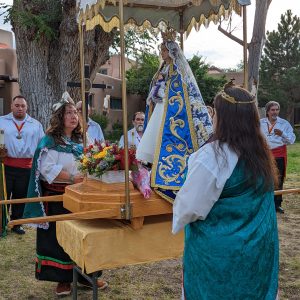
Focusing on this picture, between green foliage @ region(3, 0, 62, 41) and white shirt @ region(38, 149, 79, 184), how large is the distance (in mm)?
5398

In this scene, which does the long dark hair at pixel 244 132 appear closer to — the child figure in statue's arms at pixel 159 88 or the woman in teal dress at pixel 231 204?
the woman in teal dress at pixel 231 204

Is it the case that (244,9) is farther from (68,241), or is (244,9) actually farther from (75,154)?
(68,241)

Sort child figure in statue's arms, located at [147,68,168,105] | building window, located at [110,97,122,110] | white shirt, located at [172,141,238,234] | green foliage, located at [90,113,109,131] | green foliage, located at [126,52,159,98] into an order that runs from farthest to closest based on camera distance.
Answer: building window, located at [110,97,122,110] → green foliage, located at [126,52,159,98] → green foliage, located at [90,113,109,131] → child figure in statue's arms, located at [147,68,168,105] → white shirt, located at [172,141,238,234]

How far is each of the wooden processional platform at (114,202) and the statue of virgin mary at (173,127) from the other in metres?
0.13

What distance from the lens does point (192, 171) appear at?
2395 millimetres

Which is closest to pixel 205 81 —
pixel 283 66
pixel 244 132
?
pixel 283 66

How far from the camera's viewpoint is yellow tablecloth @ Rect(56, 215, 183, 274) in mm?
3045

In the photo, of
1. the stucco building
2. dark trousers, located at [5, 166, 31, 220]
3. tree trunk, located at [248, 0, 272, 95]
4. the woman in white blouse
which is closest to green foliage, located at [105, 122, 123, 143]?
the stucco building

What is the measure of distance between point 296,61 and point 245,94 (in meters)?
31.4

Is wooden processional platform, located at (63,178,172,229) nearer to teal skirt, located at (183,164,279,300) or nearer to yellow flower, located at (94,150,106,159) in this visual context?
yellow flower, located at (94,150,106,159)

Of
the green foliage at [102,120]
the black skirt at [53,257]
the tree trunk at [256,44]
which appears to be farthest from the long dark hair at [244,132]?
the green foliage at [102,120]

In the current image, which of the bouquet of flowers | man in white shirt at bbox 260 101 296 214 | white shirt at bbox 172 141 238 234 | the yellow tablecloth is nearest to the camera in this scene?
white shirt at bbox 172 141 238 234

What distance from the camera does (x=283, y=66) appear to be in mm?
32219

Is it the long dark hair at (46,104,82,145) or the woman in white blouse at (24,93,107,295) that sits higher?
the long dark hair at (46,104,82,145)
